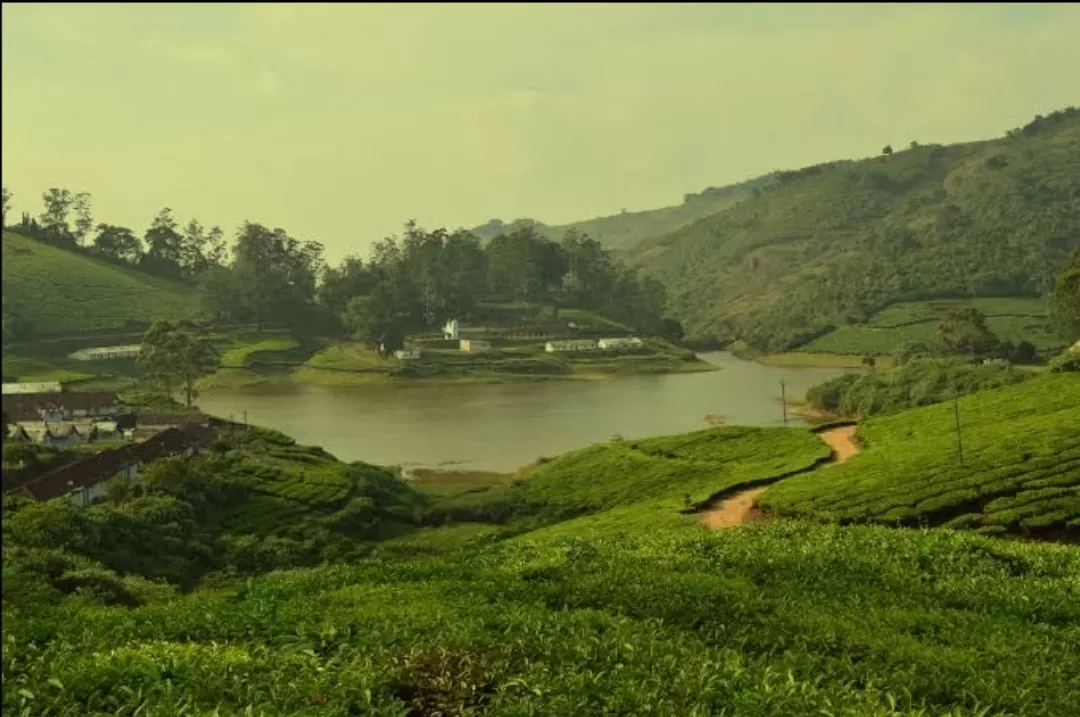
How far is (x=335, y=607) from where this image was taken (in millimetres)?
13086

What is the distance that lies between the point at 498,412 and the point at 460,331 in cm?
4077

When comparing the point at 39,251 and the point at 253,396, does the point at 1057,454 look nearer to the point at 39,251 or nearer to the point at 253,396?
the point at 253,396

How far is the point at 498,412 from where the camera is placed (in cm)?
7994

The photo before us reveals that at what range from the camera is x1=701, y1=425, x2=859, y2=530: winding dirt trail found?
96.3 ft

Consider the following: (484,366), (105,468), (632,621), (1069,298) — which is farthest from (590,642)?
(484,366)

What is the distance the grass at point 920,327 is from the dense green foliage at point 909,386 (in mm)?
21820

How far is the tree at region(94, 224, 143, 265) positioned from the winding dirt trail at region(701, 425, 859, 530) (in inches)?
4774

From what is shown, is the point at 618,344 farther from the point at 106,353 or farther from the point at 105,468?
the point at 105,468

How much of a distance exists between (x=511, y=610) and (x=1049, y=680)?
6.54 metres

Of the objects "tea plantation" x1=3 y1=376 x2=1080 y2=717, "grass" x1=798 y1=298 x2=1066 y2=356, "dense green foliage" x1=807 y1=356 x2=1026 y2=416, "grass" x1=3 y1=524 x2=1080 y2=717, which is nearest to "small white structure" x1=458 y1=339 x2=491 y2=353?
"grass" x1=798 y1=298 x2=1066 y2=356

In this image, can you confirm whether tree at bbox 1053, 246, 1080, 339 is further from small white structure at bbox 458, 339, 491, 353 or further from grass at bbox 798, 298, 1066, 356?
small white structure at bbox 458, 339, 491, 353

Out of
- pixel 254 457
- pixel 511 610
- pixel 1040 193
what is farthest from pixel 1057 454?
pixel 1040 193

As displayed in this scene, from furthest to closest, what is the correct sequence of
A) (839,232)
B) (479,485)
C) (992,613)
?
(839,232) → (479,485) → (992,613)

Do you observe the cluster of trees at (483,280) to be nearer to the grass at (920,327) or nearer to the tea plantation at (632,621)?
the grass at (920,327)
